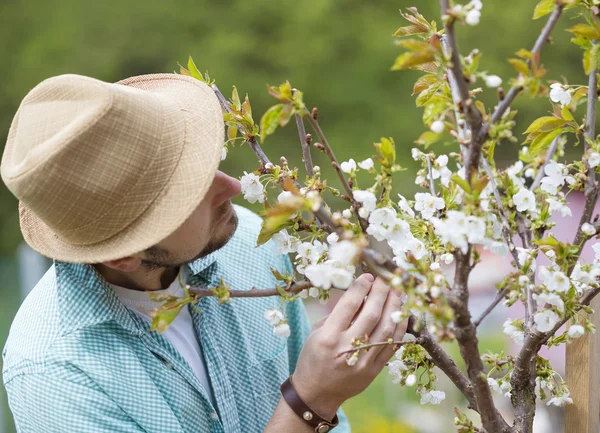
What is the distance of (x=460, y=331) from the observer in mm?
948

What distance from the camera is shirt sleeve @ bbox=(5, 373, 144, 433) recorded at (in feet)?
4.22

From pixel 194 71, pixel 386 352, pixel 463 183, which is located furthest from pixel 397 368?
pixel 194 71

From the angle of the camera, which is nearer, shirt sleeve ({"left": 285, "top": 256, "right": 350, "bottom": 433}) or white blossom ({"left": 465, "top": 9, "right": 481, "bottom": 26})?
white blossom ({"left": 465, "top": 9, "right": 481, "bottom": 26})

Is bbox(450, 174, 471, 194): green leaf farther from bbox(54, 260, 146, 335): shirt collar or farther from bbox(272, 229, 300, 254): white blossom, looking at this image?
bbox(54, 260, 146, 335): shirt collar

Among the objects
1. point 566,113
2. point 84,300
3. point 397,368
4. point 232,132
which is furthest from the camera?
point 84,300

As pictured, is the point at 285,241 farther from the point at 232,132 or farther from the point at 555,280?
the point at 555,280

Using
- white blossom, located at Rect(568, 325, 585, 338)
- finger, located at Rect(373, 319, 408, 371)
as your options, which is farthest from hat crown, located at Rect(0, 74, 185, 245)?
white blossom, located at Rect(568, 325, 585, 338)

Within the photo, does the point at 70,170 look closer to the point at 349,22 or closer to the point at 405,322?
the point at 405,322

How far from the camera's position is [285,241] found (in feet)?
3.78

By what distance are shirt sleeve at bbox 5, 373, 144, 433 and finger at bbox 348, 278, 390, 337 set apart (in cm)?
47

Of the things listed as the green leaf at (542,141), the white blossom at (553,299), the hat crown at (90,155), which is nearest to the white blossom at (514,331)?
the white blossom at (553,299)

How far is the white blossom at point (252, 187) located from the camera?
116 cm

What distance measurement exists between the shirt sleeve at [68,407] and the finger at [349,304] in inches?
17.0

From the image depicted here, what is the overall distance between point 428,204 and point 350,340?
10.3 inches
